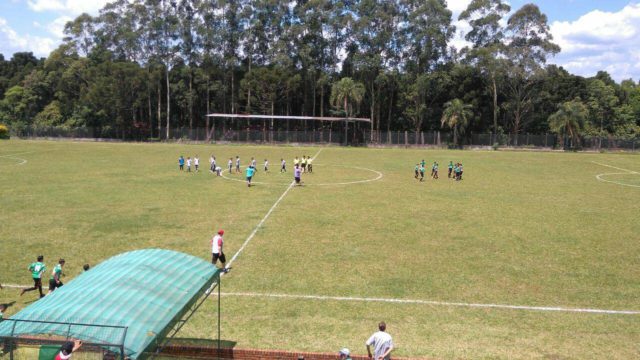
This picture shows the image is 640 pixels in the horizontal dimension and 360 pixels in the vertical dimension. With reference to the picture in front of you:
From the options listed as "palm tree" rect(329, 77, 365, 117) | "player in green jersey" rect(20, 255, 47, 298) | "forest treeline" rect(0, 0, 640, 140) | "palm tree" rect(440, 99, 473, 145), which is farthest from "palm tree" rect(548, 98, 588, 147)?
"player in green jersey" rect(20, 255, 47, 298)

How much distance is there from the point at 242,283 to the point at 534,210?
1871 cm

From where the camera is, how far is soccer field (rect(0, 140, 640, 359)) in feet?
40.7

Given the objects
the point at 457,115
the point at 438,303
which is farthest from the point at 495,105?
the point at 438,303

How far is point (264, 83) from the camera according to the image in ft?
286

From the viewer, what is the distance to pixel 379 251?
751 inches

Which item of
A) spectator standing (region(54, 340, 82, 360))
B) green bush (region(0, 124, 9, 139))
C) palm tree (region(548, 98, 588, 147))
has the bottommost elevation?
spectator standing (region(54, 340, 82, 360))

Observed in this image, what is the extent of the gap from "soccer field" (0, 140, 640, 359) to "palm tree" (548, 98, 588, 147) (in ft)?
140

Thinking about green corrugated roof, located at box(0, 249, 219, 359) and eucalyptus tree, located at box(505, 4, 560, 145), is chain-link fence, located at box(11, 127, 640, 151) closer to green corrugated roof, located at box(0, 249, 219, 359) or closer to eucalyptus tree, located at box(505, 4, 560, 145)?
eucalyptus tree, located at box(505, 4, 560, 145)

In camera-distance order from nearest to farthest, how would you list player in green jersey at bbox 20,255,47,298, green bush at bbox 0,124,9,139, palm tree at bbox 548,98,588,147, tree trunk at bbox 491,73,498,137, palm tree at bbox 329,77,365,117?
player in green jersey at bbox 20,255,47,298
palm tree at bbox 548,98,588,147
palm tree at bbox 329,77,365,117
tree trunk at bbox 491,73,498,137
green bush at bbox 0,124,9,139

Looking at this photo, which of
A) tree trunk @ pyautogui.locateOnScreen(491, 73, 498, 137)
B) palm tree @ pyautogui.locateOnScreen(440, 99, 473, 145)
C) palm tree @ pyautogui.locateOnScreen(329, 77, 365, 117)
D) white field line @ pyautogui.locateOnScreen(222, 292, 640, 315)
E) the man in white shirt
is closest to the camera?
the man in white shirt

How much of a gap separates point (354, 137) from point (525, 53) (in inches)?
1258

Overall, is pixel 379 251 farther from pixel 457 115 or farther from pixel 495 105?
pixel 495 105

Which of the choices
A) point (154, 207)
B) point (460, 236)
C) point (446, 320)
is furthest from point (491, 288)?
point (154, 207)

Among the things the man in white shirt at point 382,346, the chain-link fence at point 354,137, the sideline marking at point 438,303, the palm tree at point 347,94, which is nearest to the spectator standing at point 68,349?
the man in white shirt at point 382,346
